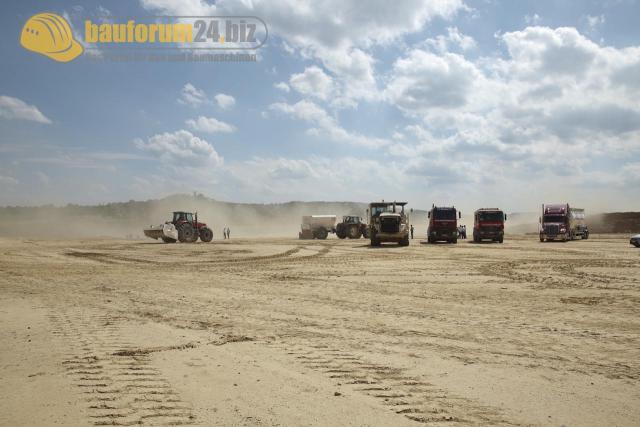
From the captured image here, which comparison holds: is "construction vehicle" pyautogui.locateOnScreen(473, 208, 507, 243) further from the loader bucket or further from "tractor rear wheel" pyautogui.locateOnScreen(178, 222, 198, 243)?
the loader bucket

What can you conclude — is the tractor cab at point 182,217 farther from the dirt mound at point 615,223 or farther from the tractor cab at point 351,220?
the dirt mound at point 615,223

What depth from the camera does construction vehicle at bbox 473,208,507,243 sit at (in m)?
34.8

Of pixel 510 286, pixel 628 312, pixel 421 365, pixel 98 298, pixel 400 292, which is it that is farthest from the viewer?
pixel 510 286

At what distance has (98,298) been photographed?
32.2 ft

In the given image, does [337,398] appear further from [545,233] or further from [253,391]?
[545,233]

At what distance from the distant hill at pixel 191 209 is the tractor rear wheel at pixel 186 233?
113 ft

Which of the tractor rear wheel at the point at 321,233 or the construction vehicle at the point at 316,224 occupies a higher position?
the construction vehicle at the point at 316,224

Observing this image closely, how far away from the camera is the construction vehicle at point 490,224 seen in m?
34.8

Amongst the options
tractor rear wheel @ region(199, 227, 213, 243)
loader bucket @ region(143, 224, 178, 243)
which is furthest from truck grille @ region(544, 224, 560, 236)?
loader bucket @ region(143, 224, 178, 243)

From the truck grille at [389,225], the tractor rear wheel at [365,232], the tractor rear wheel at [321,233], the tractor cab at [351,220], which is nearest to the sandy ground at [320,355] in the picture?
the truck grille at [389,225]

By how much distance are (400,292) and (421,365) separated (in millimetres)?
5798

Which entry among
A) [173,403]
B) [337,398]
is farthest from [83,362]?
[337,398]

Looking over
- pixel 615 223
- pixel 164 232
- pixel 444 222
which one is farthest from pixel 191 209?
pixel 444 222

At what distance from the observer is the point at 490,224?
35.1m
